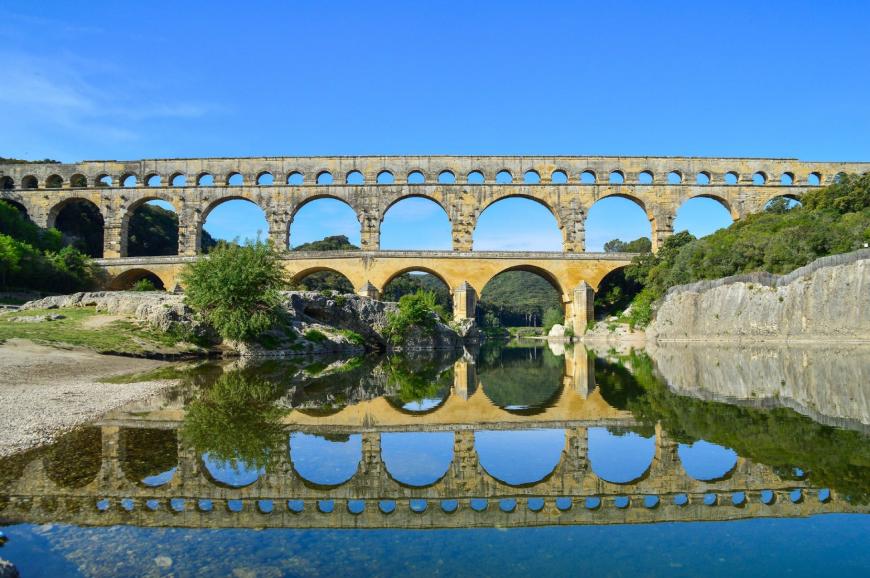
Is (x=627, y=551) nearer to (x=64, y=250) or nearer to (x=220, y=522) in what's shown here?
(x=220, y=522)

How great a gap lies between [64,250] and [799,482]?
42584 millimetres

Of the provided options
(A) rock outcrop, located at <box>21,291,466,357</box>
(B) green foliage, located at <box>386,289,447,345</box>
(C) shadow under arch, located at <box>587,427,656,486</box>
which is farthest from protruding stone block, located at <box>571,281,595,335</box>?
(C) shadow under arch, located at <box>587,427,656,486</box>

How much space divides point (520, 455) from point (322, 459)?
230cm

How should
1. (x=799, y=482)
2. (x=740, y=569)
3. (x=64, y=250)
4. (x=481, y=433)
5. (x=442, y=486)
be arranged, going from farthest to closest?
(x=64, y=250), (x=481, y=433), (x=442, y=486), (x=799, y=482), (x=740, y=569)

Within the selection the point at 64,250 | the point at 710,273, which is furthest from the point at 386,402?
the point at 64,250

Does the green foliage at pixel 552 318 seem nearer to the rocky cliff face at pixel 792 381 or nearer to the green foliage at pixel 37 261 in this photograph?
the rocky cliff face at pixel 792 381

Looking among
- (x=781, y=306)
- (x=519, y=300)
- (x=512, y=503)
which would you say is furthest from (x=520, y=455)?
(x=519, y=300)

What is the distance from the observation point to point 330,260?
1570 inches

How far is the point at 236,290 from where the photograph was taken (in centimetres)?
2352

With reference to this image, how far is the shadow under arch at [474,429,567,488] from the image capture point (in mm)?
5934

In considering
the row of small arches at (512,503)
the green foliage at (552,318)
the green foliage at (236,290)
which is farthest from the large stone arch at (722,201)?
the row of small arches at (512,503)

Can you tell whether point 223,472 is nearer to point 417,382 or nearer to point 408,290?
point 417,382

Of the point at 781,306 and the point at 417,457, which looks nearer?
the point at 417,457

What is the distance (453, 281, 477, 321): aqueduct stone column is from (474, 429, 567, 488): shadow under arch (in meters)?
29.9
